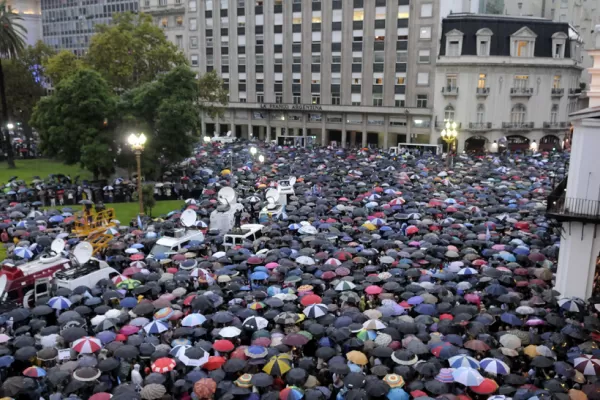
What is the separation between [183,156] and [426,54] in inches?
1312

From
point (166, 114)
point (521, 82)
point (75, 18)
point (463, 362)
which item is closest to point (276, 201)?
point (166, 114)

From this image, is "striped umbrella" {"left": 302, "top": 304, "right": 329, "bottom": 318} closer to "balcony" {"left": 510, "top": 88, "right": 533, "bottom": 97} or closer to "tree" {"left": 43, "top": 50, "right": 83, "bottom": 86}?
"tree" {"left": 43, "top": 50, "right": 83, "bottom": 86}

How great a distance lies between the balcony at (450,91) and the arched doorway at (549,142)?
37.2 ft

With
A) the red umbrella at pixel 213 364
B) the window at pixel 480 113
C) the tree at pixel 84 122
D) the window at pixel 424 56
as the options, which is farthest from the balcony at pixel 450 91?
the red umbrella at pixel 213 364

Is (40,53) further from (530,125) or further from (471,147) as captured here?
(530,125)

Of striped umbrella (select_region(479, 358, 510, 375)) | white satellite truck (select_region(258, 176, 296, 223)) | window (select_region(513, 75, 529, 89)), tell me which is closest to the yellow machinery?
white satellite truck (select_region(258, 176, 296, 223))

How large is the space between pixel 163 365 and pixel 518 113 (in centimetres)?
5655

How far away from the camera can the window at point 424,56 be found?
61719 millimetres

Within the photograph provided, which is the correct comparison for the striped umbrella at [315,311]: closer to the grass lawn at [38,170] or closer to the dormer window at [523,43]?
the grass lawn at [38,170]

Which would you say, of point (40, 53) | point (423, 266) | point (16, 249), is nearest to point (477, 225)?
point (423, 266)

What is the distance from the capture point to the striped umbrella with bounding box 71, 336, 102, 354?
13.7 m

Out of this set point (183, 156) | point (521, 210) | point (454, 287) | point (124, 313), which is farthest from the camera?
point (183, 156)

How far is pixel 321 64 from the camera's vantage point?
67.9 metres

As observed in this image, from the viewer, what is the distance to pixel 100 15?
103 metres
